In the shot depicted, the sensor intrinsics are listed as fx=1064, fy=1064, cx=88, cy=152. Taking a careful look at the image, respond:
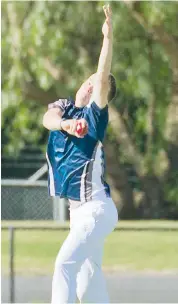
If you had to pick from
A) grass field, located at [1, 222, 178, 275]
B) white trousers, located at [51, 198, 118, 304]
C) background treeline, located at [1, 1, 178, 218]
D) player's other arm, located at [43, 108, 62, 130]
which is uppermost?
background treeline, located at [1, 1, 178, 218]

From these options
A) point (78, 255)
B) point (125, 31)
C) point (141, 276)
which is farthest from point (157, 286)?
point (125, 31)

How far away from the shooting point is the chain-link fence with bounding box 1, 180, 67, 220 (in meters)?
20.5

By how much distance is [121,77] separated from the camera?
2061 centimetres

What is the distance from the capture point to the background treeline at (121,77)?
19.2 m

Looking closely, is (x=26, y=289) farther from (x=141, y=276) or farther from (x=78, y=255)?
(x=78, y=255)

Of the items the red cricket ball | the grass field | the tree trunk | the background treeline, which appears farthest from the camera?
the tree trunk

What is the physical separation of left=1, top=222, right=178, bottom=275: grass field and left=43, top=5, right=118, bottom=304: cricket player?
565 centimetres

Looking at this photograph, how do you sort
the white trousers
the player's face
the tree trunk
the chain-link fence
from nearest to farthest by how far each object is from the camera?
the white trousers < the player's face < the chain-link fence < the tree trunk

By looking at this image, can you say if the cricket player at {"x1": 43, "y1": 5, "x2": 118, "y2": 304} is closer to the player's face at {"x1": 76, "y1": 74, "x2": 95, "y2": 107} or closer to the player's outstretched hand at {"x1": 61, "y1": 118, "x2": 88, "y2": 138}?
the player's face at {"x1": 76, "y1": 74, "x2": 95, "y2": 107}

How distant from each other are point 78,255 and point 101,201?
1.17 ft

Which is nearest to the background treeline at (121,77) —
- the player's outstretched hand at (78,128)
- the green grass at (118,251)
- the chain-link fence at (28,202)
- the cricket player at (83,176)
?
the chain-link fence at (28,202)

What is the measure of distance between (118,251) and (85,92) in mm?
8569

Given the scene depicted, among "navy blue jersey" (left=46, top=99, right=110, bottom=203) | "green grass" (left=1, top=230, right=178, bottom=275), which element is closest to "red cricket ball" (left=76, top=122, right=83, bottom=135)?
"navy blue jersey" (left=46, top=99, right=110, bottom=203)

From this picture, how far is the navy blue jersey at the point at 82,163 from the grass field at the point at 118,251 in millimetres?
5664
